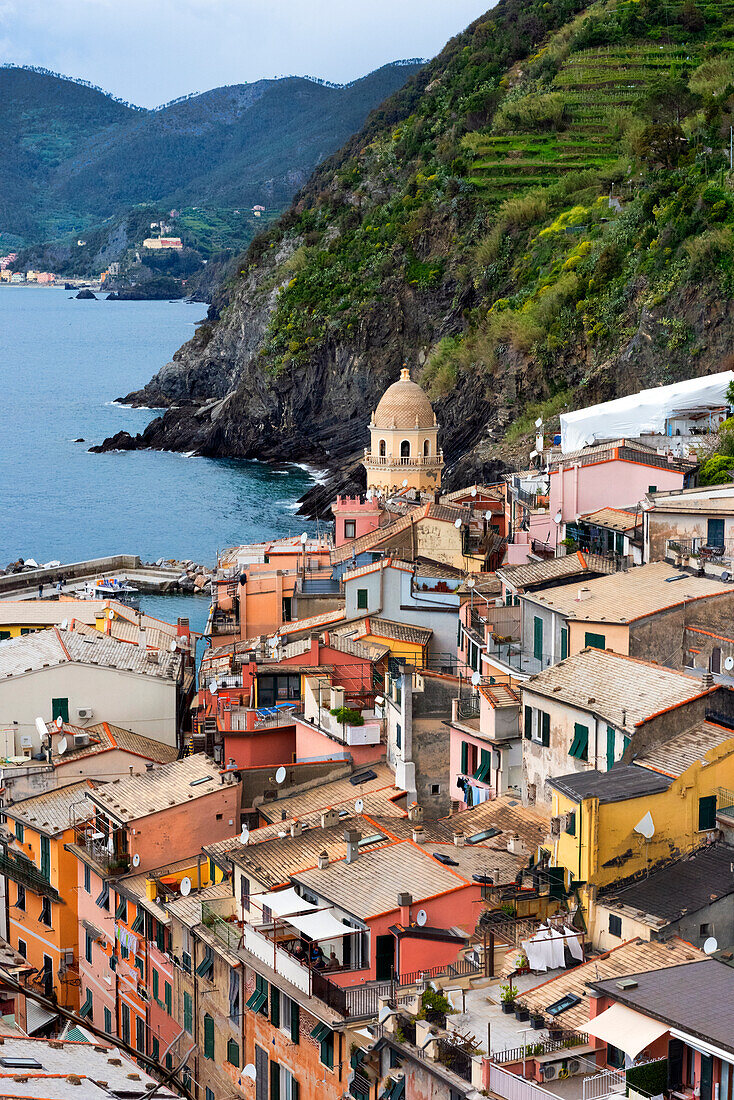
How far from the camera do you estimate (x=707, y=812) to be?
792 inches

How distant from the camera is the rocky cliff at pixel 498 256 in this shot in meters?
74.0

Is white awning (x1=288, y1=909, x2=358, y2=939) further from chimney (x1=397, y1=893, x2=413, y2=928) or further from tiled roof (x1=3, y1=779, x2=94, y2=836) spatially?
tiled roof (x1=3, y1=779, x2=94, y2=836)

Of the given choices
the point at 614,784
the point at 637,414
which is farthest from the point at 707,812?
the point at 637,414

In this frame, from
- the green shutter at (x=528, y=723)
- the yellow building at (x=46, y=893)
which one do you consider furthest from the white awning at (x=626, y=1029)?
the yellow building at (x=46, y=893)

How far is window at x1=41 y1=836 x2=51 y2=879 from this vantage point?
92.2ft

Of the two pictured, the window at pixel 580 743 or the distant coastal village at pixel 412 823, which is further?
the window at pixel 580 743

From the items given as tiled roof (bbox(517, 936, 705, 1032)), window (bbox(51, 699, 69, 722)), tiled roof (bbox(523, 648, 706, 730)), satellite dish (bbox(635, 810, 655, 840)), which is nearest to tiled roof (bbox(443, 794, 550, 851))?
tiled roof (bbox(523, 648, 706, 730))

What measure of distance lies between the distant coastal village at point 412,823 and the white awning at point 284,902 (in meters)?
0.04

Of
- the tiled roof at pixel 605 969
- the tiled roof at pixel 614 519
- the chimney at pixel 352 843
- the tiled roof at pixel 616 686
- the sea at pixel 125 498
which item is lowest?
the sea at pixel 125 498

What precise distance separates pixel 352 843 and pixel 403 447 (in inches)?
1573

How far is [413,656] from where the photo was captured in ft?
113

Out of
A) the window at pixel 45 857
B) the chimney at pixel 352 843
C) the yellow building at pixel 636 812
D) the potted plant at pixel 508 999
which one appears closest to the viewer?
the potted plant at pixel 508 999

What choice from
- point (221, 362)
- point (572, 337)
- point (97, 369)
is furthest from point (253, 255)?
point (572, 337)

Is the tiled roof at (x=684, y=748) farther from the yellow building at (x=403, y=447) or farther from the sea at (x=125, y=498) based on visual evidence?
the sea at (x=125, y=498)
